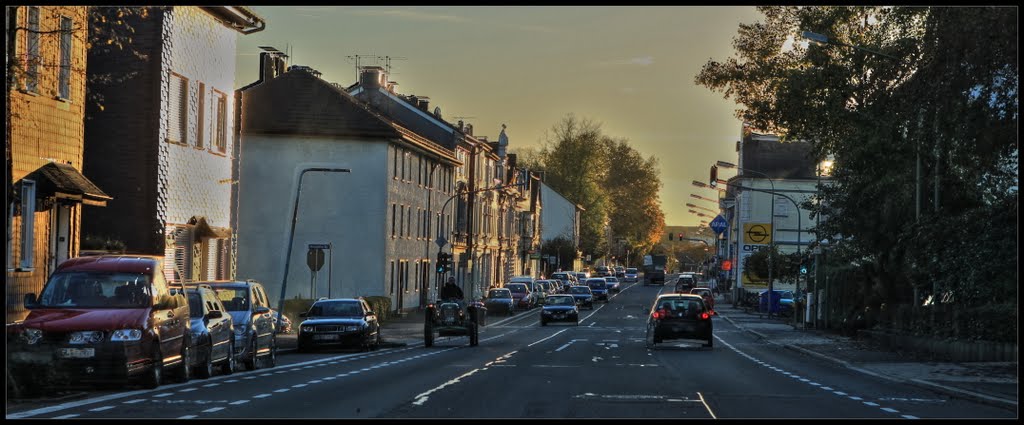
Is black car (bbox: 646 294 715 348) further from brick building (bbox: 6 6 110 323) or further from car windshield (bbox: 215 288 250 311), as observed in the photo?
brick building (bbox: 6 6 110 323)

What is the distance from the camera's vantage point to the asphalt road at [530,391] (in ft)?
53.4

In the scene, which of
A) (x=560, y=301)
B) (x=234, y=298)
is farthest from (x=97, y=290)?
(x=560, y=301)

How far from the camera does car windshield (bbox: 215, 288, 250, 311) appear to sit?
27.8 m

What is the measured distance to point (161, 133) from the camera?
37906mm

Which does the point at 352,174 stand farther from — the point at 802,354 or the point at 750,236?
the point at 802,354

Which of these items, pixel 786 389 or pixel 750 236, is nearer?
pixel 786 389

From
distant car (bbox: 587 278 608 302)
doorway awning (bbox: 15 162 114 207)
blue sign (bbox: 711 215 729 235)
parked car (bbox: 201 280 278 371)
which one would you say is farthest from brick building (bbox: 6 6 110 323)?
distant car (bbox: 587 278 608 302)

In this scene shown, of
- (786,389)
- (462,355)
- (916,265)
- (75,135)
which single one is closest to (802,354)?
(916,265)

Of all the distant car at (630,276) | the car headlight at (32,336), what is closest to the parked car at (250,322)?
the car headlight at (32,336)

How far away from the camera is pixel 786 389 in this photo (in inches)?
852

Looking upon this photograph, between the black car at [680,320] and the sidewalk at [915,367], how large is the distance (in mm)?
2957

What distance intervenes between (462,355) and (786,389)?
1326 cm

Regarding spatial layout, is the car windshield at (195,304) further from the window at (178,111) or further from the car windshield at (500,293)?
the car windshield at (500,293)

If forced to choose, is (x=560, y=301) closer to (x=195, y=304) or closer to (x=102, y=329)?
(x=195, y=304)
